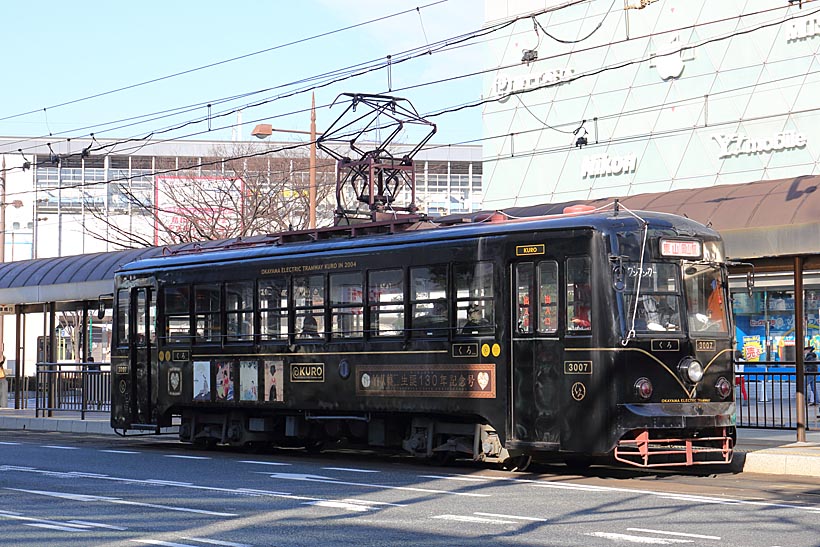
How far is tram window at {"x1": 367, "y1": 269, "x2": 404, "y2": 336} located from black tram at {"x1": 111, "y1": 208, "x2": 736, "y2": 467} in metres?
0.02

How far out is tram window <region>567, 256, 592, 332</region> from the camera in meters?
15.7

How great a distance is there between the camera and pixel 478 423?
55.0 feet

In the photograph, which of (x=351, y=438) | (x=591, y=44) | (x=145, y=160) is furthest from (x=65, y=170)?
(x=351, y=438)

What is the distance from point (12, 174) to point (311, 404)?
5520 cm

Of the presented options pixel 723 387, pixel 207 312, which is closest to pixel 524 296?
pixel 723 387

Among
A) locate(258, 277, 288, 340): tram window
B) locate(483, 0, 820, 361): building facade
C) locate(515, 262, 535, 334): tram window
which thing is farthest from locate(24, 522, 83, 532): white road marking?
locate(483, 0, 820, 361): building facade

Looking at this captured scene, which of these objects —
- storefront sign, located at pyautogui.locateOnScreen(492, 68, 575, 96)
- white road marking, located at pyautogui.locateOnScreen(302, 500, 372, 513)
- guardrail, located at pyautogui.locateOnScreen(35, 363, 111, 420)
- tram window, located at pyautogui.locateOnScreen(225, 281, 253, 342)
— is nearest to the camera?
white road marking, located at pyautogui.locateOnScreen(302, 500, 372, 513)

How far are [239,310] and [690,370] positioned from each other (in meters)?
7.62

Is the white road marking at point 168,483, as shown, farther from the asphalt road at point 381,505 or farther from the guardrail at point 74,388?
the guardrail at point 74,388

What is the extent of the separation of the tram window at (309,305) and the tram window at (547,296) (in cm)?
404

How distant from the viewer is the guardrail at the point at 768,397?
2003 centimetres

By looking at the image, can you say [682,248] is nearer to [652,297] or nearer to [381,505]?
[652,297]

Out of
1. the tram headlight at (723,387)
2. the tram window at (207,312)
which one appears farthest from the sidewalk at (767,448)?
the tram window at (207,312)

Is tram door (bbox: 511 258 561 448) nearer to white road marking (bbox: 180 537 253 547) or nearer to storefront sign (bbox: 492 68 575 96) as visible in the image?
white road marking (bbox: 180 537 253 547)
